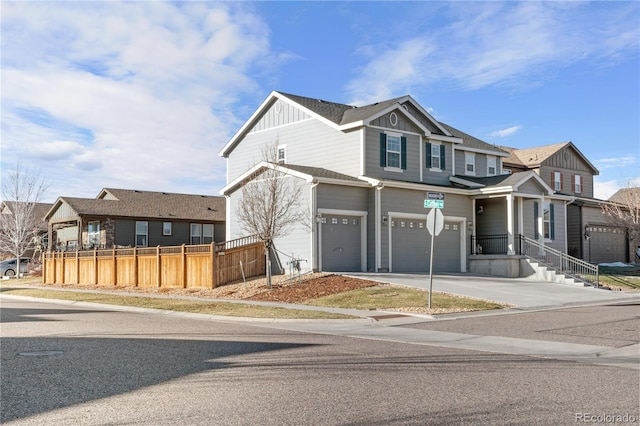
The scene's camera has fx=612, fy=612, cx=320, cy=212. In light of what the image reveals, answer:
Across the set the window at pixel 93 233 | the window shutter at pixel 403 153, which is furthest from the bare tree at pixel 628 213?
the window at pixel 93 233

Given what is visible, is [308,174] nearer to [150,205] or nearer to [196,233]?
[196,233]

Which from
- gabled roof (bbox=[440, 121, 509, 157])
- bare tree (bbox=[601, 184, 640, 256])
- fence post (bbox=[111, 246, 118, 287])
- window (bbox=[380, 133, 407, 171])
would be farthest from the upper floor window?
fence post (bbox=[111, 246, 118, 287])

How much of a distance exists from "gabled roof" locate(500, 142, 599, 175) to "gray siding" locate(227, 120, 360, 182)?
20.0 meters

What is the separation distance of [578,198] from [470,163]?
8.48 meters

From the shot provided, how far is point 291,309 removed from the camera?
62.8 feet

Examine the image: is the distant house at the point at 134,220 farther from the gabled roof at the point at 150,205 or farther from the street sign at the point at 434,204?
the street sign at the point at 434,204

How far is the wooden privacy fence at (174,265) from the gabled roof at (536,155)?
85.5 feet

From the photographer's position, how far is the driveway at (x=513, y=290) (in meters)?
21.6

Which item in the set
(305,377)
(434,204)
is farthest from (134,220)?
(305,377)

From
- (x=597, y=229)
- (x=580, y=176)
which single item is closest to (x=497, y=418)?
(x=597, y=229)

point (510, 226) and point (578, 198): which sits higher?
point (578, 198)

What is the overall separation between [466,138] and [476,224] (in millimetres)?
7322

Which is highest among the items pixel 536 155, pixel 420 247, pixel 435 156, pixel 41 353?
pixel 536 155

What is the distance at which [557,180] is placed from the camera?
4772 centimetres
